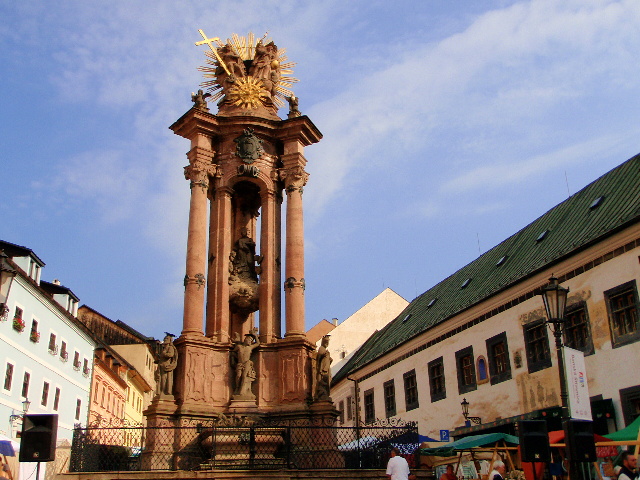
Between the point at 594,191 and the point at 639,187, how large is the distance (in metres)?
4.15

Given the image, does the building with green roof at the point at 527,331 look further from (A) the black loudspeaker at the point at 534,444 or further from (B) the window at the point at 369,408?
Result: (A) the black loudspeaker at the point at 534,444

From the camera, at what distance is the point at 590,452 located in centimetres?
909

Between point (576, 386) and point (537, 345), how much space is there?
46.8 ft

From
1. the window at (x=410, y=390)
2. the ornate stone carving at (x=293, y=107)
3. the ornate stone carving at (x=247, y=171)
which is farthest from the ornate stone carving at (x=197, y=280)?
the window at (x=410, y=390)

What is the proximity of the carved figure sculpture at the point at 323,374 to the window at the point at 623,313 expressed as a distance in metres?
8.81

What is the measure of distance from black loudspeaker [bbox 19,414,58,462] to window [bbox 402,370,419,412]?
24.7 metres

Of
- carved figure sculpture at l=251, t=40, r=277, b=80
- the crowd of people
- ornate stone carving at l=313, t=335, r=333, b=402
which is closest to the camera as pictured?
the crowd of people

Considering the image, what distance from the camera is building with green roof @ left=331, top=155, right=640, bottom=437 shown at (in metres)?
19.4

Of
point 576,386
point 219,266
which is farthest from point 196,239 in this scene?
point 576,386

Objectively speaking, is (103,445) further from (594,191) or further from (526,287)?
(594,191)

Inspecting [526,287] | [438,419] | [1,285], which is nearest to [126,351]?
[438,419]

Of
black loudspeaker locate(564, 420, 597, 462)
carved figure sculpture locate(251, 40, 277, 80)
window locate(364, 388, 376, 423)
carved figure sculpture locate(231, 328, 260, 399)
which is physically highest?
carved figure sculpture locate(251, 40, 277, 80)

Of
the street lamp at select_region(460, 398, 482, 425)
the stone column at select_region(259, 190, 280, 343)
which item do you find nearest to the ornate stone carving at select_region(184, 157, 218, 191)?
the stone column at select_region(259, 190, 280, 343)

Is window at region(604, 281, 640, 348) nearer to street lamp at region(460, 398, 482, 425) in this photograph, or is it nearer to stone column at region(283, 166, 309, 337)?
street lamp at region(460, 398, 482, 425)
